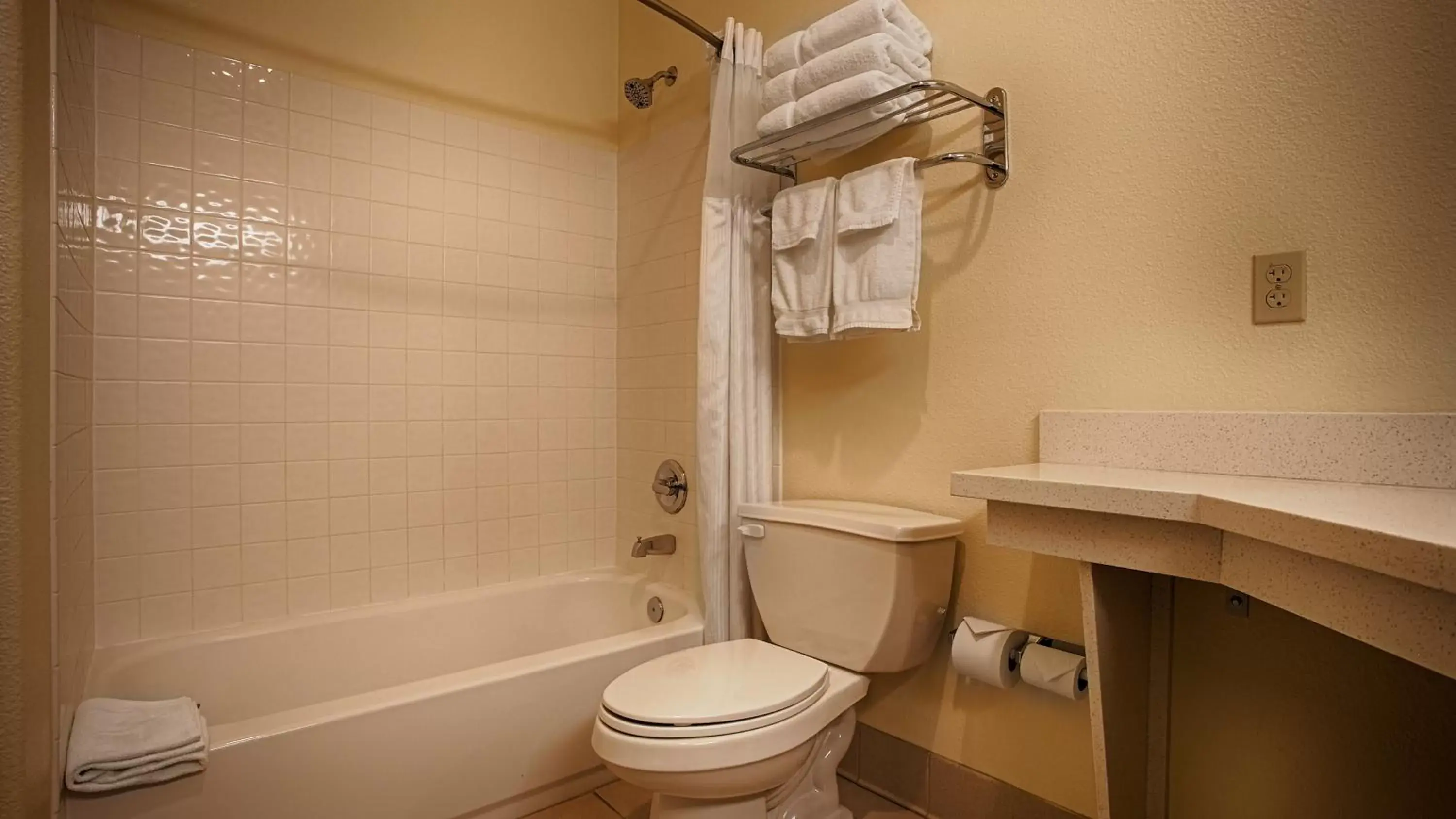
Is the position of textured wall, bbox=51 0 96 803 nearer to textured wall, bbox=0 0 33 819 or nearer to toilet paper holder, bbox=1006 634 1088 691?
textured wall, bbox=0 0 33 819

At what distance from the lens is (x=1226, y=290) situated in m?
1.17

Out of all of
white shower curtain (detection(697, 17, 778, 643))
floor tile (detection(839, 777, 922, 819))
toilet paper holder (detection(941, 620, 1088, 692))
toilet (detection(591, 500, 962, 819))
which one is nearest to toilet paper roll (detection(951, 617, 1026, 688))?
toilet paper holder (detection(941, 620, 1088, 692))

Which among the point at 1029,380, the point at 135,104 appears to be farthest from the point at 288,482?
the point at 1029,380

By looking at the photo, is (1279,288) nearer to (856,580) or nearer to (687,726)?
(856,580)

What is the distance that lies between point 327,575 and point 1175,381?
6.89 ft

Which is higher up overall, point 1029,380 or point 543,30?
point 543,30

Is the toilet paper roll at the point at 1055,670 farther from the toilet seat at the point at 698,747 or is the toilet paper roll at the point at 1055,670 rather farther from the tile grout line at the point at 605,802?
the tile grout line at the point at 605,802

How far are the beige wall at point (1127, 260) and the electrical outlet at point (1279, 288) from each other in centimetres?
2

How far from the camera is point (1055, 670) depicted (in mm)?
1262

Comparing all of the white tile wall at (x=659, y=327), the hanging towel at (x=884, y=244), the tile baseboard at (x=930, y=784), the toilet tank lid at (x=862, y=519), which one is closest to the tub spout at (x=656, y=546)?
the white tile wall at (x=659, y=327)

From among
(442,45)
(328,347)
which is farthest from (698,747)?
(442,45)

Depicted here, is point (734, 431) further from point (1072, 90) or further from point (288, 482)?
point (288, 482)

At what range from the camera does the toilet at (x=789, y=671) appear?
1238 mm

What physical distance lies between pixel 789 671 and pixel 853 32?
4.40 feet
